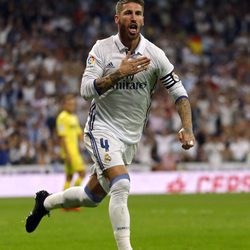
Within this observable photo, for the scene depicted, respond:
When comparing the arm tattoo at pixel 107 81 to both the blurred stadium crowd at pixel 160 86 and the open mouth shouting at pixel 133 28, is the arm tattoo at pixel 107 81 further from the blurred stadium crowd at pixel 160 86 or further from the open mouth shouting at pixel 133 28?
the blurred stadium crowd at pixel 160 86

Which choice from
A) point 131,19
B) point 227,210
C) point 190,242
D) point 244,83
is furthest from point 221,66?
point 131,19

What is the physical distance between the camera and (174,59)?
2989cm

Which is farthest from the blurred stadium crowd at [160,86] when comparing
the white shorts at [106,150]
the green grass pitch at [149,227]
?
the white shorts at [106,150]

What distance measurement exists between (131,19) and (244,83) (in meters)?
20.1

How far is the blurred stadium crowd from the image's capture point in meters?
26.3

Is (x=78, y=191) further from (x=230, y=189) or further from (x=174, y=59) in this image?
(x=174, y=59)

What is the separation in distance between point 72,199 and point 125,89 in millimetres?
1481

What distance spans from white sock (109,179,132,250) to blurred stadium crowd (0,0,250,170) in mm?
16613

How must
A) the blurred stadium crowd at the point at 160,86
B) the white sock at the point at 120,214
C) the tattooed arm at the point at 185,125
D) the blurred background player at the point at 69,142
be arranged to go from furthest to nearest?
1. the blurred stadium crowd at the point at 160,86
2. the blurred background player at the point at 69,142
3. the tattooed arm at the point at 185,125
4. the white sock at the point at 120,214

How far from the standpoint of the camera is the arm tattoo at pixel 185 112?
9406mm

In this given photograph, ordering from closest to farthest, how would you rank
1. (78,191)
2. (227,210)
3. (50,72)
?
(78,191) → (227,210) → (50,72)

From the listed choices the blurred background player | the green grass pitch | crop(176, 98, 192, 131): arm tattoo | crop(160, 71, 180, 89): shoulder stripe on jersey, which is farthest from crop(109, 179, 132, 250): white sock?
the blurred background player

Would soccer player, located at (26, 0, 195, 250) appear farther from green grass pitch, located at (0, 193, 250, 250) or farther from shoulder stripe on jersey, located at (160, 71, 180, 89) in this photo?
green grass pitch, located at (0, 193, 250, 250)

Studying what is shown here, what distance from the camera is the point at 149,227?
1423cm
